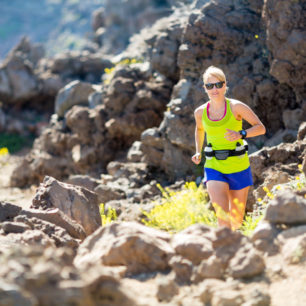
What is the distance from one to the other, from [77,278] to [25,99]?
24547 millimetres

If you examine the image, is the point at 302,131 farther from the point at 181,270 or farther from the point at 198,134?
the point at 181,270

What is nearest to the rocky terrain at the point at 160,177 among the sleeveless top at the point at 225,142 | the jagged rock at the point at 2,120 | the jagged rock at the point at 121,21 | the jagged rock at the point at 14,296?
the jagged rock at the point at 14,296

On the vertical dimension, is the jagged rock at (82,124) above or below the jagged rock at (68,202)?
above

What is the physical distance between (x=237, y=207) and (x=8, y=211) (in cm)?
288

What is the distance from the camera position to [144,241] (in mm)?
3961

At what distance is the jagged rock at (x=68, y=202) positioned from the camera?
249 inches

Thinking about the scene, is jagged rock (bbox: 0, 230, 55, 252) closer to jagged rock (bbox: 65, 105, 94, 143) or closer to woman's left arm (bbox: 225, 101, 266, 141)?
woman's left arm (bbox: 225, 101, 266, 141)

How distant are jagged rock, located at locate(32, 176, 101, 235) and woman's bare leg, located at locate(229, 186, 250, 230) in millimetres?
2016

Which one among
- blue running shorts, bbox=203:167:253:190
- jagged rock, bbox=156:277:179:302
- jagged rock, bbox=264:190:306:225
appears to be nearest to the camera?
jagged rock, bbox=156:277:179:302

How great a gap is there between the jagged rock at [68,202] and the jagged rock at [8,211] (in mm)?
384

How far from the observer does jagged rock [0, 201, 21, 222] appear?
5.87 m

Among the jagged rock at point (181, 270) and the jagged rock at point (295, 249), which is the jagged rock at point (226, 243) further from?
the jagged rock at point (295, 249)

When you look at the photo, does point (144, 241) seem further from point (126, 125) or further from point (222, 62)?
point (126, 125)

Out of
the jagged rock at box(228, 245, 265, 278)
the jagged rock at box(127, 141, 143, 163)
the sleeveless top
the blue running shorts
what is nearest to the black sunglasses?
the sleeveless top
